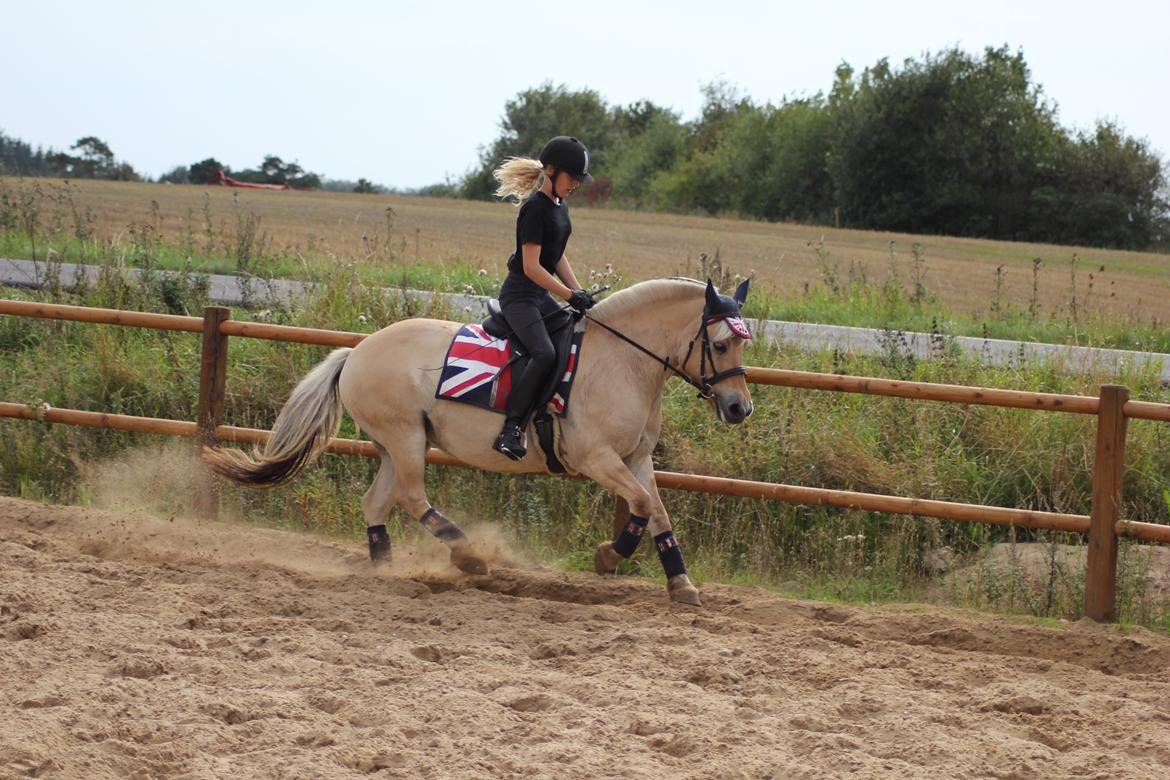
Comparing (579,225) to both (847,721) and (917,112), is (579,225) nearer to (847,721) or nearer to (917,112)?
(917,112)

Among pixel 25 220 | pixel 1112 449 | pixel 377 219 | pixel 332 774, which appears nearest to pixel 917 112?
pixel 377 219

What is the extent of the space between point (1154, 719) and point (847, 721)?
4.47ft

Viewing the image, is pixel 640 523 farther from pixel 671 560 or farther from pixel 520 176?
pixel 520 176

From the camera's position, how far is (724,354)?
6.57 meters

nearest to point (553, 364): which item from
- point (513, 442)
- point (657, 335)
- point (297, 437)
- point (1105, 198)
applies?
point (513, 442)

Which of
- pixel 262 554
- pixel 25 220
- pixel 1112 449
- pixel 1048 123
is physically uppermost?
pixel 1048 123

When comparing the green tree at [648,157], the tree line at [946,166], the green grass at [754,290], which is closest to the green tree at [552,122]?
the green tree at [648,157]

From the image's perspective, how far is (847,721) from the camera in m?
4.80

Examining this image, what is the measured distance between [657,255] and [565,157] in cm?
1748

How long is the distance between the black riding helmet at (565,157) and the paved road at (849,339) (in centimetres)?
467

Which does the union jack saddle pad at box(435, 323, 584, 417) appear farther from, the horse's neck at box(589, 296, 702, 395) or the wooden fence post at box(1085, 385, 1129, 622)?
the wooden fence post at box(1085, 385, 1129, 622)

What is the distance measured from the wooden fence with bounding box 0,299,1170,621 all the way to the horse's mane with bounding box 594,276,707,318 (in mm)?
813

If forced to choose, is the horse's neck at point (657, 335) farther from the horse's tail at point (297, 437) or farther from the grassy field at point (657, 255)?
the grassy field at point (657, 255)

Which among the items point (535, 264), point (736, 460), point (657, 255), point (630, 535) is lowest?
point (630, 535)
